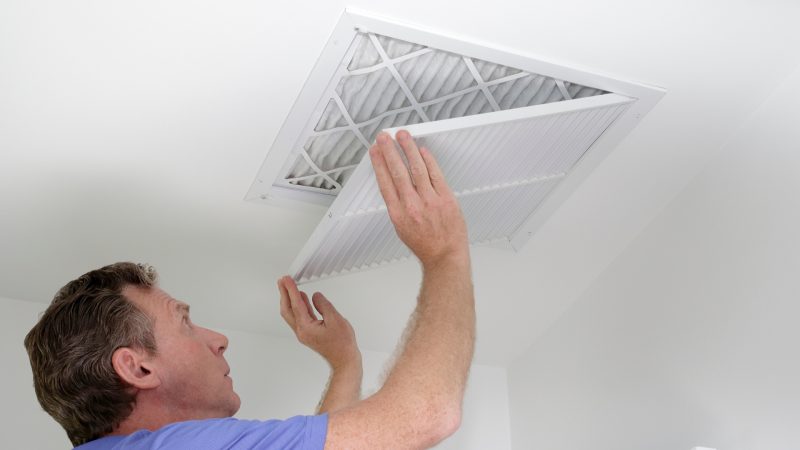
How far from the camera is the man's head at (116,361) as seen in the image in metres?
1.48

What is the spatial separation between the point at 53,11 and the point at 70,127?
31 cm

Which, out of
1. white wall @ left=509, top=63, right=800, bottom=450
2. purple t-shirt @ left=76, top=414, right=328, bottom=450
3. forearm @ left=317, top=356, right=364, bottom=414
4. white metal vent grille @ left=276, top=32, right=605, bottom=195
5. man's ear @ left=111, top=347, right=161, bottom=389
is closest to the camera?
purple t-shirt @ left=76, top=414, right=328, bottom=450

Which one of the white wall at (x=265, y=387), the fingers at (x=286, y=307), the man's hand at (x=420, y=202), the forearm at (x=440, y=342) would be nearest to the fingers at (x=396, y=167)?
the man's hand at (x=420, y=202)

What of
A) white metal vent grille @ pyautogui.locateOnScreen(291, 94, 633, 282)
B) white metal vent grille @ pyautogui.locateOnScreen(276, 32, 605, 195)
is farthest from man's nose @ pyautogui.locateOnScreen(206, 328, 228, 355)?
white metal vent grille @ pyautogui.locateOnScreen(276, 32, 605, 195)

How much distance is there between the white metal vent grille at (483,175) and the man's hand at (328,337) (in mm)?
52

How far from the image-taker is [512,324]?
2.49m

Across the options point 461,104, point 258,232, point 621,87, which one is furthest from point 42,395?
point 621,87

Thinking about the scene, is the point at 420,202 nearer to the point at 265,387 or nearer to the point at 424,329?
the point at 424,329

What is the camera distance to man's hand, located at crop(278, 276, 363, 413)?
1.97m

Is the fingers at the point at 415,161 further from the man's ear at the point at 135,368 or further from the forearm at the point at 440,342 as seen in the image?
the man's ear at the point at 135,368

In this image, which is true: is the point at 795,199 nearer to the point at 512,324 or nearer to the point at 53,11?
the point at 512,324

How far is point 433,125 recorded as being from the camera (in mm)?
1540

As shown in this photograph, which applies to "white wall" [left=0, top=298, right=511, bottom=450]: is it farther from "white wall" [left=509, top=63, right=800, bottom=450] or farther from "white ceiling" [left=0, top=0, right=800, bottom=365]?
"white wall" [left=509, top=63, right=800, bottom=450]

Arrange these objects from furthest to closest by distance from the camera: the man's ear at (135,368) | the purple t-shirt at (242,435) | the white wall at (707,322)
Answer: the white wall at (707,322) < the man's ear at (135,368) < the purple t-shirt at (242,435)
